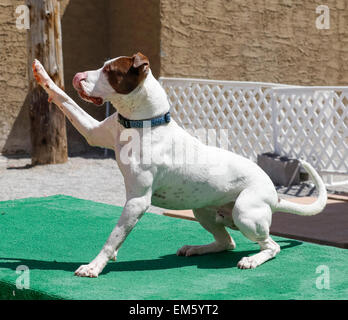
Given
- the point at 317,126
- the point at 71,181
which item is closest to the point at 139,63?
the point at 71,181

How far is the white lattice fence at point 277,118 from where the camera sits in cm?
838

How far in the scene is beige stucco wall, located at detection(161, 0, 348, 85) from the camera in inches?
412

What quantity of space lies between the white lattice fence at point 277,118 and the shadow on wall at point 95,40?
81 cm

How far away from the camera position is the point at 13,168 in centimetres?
924

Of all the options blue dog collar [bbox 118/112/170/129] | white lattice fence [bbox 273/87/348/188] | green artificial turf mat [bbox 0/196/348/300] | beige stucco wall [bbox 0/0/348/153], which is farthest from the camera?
beige stucco wall [bbox 0/0/348/153]

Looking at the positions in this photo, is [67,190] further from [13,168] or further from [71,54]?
[71,54]

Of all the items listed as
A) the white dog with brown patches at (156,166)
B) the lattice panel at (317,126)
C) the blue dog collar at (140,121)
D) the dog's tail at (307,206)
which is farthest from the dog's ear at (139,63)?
the lattice panel at (317,126)

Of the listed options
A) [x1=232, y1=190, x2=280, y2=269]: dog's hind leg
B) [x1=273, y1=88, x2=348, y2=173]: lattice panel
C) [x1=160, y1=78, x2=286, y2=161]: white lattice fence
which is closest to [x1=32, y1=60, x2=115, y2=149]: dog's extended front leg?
[x1=232, y1=190, x2=280, y2=269]: dog's hind leg

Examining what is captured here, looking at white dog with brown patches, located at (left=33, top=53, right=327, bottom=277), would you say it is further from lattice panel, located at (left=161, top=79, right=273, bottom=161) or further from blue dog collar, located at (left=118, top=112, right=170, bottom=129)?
lattice panel, located at (left=161, top=79, right=273, bottom=161)

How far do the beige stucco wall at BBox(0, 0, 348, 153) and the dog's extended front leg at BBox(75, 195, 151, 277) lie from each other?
266 inches

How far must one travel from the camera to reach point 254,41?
11312mm

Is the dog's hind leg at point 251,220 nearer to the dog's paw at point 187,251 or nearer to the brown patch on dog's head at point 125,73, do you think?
the dog's paw at point 187,251
